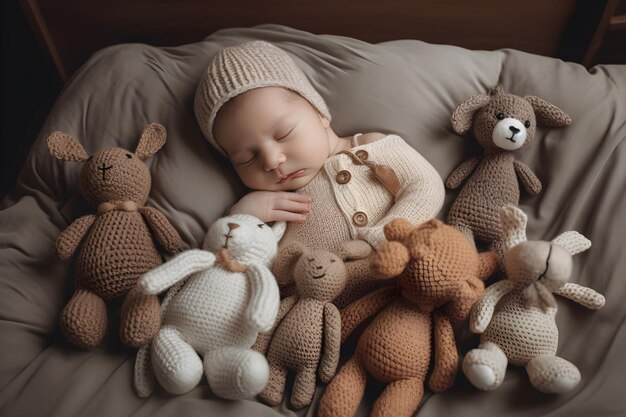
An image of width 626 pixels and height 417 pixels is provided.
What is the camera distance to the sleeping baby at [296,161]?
1035 millimetres

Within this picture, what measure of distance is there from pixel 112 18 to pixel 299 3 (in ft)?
1.61

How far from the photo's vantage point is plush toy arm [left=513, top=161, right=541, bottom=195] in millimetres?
1048

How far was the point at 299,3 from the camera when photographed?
1374 millimetres

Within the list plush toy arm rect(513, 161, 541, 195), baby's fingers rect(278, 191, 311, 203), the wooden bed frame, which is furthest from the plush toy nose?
plush toy arm rect(513, 161, 541, 195)

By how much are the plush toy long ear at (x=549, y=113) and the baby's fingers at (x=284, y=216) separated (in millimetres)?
508

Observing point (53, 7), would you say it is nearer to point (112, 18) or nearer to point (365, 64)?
point (112, 18)

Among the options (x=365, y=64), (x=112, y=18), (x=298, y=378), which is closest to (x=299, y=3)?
(x=365, y=64)

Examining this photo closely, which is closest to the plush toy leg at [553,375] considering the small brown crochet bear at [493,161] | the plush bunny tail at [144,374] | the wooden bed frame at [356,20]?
the small brown crochet bear at [493,161]

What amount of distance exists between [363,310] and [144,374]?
1.19ft

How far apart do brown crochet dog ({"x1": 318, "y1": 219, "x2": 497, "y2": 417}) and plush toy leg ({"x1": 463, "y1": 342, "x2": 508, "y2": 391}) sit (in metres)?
0.04

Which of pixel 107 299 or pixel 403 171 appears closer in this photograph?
pixel 107 299

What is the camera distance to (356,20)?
4.59ft

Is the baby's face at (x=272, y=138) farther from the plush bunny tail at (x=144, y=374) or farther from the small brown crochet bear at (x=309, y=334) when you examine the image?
the plush bunny tail at (x=144, y=374)

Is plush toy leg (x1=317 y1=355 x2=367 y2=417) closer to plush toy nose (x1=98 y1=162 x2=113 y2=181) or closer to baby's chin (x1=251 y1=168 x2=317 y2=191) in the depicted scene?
baby's chin (x1=251 y1=168 x2=317 y2=191)
